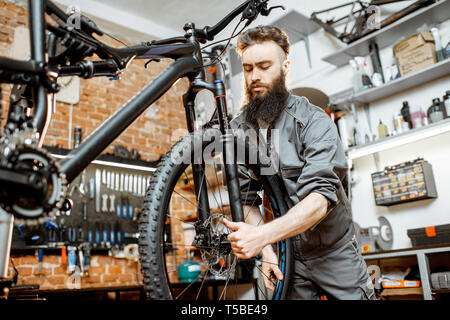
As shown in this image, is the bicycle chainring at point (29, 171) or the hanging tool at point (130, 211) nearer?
the bicycle chainring at point (29, 171)

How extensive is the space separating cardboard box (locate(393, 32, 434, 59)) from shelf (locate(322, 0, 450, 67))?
0.39 ft

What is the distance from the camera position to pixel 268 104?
1.41m

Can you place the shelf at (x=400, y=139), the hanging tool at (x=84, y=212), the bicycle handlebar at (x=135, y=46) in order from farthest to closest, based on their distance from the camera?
the hanging tool at (x=84, y=212)
the shelf at (x=400, y=139)
the bicycle handlebar at (x=135, y=46)

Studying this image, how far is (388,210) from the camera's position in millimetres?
3074

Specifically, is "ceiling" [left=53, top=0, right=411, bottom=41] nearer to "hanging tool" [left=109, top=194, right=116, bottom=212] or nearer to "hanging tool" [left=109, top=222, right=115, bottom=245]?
"hanging tool" [left=109, top=194, right=116, bottom=212]

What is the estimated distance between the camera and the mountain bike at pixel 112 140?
744 millimetres

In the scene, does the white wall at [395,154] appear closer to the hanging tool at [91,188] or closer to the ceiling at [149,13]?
the ceiling at [149,13]

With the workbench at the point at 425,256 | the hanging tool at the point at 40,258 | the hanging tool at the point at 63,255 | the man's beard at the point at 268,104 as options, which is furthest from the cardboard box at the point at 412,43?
the hanging tool at the point at 40,258

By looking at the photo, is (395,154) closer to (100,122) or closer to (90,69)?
(90,69)

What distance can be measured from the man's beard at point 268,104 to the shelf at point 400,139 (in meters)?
1.61

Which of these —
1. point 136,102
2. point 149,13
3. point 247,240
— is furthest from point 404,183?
point 149,13

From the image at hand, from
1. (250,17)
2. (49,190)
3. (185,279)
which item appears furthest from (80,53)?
(185,279)

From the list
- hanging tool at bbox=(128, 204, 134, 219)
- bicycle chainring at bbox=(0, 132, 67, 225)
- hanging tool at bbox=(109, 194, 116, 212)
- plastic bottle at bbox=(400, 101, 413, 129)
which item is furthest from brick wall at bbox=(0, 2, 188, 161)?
bicycle chainring at bbox=(0, 132, 67, 225)
